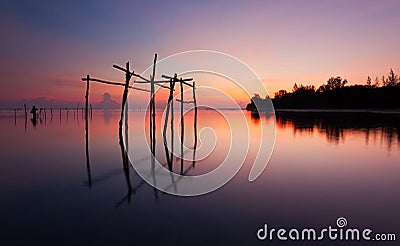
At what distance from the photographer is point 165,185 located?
6281mm

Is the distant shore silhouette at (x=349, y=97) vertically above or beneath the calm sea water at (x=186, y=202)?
above

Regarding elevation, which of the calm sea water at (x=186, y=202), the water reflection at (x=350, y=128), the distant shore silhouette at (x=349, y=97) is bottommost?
the calm sea water at (x=186, y=202)

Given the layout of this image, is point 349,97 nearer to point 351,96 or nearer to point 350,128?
point 351,96

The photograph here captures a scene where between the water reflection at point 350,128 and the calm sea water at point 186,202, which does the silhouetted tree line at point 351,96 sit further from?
the calm sea water at point 186,202

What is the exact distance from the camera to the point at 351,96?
5988 centimetres

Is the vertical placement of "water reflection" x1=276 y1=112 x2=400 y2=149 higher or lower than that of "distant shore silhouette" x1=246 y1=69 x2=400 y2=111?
lower

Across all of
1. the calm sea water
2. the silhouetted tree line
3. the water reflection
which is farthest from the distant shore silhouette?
the calm sea water

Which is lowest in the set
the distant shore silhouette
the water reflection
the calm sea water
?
the calm sea water

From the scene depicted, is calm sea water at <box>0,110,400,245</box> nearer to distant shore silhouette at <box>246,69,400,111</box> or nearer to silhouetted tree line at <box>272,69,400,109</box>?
distant shore silhouette at <box>246,69,400,111</box>

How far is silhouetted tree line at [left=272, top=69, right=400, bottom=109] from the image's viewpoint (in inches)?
2028

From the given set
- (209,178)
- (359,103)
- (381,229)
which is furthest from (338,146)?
(359,103)

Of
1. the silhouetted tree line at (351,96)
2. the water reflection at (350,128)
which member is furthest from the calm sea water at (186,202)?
the silhouetted tree line at (351,96)

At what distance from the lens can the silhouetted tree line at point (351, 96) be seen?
5150cm

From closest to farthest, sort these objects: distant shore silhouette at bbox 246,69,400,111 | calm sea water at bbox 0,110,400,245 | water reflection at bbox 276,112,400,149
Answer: calm sea water at bbox 0,110,400,245 → water reflection at bbox 276,112,400,149 → distant shore silhouette at bbox 246,69,400,111
